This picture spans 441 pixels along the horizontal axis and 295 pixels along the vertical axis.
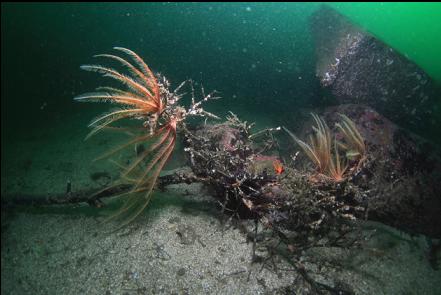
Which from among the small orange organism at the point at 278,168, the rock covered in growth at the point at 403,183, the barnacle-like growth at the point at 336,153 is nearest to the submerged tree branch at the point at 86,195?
the small orange organism at the point at 278,168

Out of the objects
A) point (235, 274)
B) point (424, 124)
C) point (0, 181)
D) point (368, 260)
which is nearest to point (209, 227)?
point (235, 274)

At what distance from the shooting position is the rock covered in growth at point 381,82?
20.0ft

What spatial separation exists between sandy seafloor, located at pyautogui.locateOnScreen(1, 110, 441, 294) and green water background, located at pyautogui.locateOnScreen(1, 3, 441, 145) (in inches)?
158

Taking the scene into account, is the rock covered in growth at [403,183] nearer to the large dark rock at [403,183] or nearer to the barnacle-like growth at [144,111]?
the large dark rock at [403,183]

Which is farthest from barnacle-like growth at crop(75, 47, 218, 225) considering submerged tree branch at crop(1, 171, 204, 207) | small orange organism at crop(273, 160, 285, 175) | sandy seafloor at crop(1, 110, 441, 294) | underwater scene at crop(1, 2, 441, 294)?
small orange organism at crop(273, 160, 285, 175)

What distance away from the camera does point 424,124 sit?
6438mm

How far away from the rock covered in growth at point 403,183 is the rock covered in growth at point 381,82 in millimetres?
2191

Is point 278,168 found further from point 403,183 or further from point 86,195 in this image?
point 86,195

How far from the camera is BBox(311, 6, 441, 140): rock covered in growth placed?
6082 millimetres

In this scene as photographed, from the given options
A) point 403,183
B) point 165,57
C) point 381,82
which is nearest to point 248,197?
point 403,183

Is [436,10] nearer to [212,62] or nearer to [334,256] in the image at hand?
[212,62]

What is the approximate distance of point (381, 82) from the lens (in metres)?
6.10

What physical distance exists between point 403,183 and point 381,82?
3.10 metres

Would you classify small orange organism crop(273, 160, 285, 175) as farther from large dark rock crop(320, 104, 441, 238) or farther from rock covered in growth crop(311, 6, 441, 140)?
rock covered in growth crop(311, 6, 441, 140)
